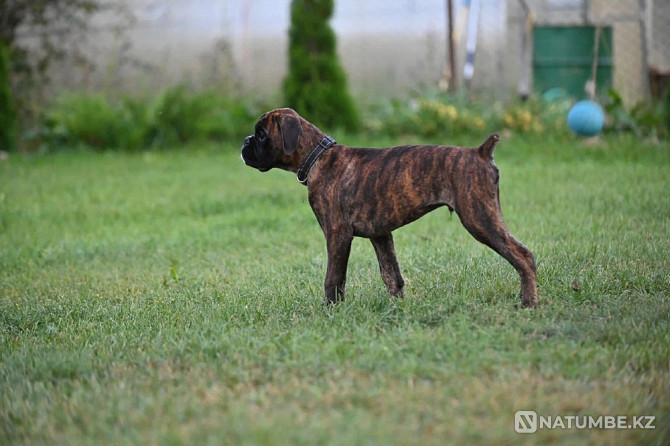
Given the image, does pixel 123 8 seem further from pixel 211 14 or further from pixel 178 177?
pixel 178 177

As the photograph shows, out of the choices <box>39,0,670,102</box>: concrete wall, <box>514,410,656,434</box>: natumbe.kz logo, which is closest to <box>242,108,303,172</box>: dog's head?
<box>514,410,656,434</box>: natumbe.kz logo

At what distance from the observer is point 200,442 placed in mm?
3170

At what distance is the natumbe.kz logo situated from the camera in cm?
324

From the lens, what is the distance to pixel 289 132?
495 cm

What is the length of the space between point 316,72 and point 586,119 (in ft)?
16.4

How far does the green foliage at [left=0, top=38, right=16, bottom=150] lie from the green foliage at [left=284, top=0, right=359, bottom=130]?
4.86 metres

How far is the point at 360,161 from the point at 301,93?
9.36m

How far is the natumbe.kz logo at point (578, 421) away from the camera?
3236 millimetres

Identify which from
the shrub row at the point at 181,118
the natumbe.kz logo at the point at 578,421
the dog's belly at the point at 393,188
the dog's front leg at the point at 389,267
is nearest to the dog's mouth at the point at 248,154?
the dog's belly at the point at 393,188

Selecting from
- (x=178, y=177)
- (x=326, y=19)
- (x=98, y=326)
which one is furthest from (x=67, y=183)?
(x=98, y=326)

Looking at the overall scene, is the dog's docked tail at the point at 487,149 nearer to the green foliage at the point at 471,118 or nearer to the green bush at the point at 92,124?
the green foliage at the point at 471,118

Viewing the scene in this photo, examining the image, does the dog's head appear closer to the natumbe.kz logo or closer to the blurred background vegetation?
the natumbe.kz logo

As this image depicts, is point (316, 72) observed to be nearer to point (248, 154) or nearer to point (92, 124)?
point (92, 124)

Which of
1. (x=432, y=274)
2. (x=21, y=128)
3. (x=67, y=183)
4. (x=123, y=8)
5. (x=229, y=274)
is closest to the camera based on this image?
(x=432, y=274)
